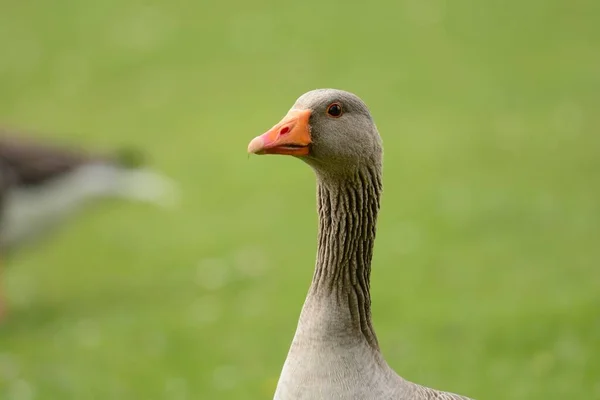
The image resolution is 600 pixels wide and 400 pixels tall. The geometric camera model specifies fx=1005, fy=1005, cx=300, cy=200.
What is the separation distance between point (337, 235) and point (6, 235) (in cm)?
770

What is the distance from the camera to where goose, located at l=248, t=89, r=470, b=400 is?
4547 millimetres

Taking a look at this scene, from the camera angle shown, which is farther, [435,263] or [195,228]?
[195,228]

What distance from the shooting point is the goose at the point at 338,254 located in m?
4.55

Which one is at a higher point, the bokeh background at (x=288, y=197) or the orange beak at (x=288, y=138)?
the bokeh background at (x=288, y=197)

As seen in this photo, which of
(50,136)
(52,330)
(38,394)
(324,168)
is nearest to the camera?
(324,168)

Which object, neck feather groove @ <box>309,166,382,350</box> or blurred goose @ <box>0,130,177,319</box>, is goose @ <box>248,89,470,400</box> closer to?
neck feather groove @ <box>309,166,382,350</box>

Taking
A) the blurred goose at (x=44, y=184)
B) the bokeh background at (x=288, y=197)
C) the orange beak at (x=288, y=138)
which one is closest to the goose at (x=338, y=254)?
the orange beak at (x=288, y=138)

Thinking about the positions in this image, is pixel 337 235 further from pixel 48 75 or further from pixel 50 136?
pixel 48 75

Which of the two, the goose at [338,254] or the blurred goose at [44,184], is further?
the blurred goose at [44,184]

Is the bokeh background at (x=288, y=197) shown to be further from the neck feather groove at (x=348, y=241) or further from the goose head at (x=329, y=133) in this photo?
the goose head at (x=329, y=133)

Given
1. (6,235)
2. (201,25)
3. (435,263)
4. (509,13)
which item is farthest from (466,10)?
(6,235)

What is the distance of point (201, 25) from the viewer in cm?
2095

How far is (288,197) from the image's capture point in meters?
14.3

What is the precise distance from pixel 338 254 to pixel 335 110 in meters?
0.71
